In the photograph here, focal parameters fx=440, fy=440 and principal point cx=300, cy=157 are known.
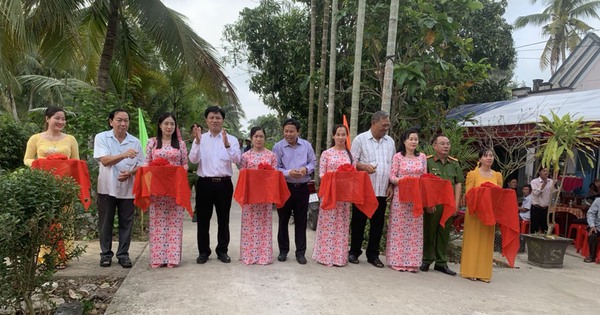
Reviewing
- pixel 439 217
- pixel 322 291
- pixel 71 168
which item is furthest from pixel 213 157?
pixel 439 217

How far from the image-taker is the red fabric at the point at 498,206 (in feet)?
13.9

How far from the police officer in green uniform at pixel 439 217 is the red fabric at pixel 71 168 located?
3.23 m

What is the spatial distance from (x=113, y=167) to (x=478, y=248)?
3585 millimetres

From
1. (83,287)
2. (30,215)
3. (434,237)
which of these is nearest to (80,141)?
(83,287)

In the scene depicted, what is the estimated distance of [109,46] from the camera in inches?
289

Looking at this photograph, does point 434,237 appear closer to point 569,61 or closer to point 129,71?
point 129,71

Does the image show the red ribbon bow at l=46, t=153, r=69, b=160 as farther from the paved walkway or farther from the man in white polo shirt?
the paved walkway

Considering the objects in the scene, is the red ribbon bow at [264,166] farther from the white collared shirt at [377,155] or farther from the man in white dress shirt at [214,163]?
the white collared shirt at [377,155]

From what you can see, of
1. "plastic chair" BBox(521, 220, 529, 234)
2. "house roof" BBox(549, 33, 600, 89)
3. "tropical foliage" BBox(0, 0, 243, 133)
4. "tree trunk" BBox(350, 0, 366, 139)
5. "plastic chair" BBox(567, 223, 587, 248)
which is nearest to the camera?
"tropical foliage" BBox(0, 0, 243, 133)

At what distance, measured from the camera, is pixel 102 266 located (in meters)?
4.11

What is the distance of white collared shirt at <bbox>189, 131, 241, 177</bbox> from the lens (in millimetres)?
4164

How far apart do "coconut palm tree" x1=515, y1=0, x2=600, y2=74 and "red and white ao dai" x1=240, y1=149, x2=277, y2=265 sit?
21440 mm

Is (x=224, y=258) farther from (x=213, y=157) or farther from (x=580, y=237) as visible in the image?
(x=580, y=237)

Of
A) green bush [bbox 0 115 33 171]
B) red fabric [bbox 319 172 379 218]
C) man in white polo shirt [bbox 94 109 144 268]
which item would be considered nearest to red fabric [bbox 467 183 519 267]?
red fabric [bbox 319 172 379 218]
